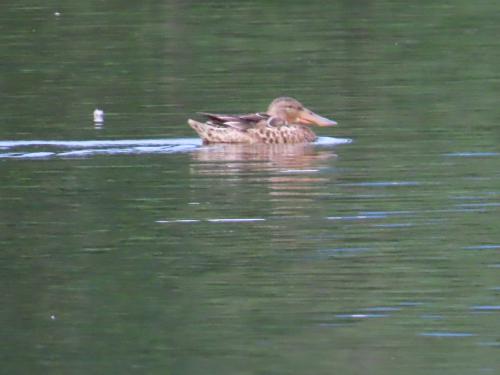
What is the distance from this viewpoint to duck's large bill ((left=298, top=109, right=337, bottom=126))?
614 inches

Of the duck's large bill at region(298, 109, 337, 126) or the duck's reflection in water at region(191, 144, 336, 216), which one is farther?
the duck's large bill at region(298, 109, 337, 126)

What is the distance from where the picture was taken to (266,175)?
13.2 metres

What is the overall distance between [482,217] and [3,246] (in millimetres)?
3038

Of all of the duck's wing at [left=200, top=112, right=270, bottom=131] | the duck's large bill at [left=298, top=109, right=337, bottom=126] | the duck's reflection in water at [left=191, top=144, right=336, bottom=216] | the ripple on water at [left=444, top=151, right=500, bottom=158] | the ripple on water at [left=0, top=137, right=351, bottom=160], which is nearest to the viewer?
the duck's reflection in water at [left=191, top=144, right=336, bottom=216]

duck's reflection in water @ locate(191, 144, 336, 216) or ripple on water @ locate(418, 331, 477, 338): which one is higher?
duck's reflection in water @ locate(191, 144, 336, 216)

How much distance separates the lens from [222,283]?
9.42 m

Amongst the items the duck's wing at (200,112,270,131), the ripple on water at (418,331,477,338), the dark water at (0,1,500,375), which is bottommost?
the ripple on water at (418,331,477,338)

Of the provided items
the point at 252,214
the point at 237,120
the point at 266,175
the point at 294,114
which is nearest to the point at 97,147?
the point at 237,120

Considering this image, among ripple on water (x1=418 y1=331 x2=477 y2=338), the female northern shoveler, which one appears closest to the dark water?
ripple on water (x1=418 y1=331 x2=477 y2=338)

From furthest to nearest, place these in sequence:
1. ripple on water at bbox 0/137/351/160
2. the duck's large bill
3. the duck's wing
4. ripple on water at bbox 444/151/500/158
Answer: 1. the duck's large bill
2. the duck's wing
3. ripple on water at bbox 0/137/351/160
4. ripple on water at bbox 444/151/500/158

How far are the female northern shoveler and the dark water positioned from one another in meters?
0.18

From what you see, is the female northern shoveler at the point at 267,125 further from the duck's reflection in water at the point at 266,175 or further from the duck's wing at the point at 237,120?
the duck's reflection in water at the point at 266,175

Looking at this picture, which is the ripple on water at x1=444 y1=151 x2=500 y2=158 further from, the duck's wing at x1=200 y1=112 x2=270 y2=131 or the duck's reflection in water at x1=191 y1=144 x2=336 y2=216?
the duck's wing at x1=200 y1=112 x2=270 y2=131

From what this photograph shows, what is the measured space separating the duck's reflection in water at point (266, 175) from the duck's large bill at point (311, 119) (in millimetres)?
416
